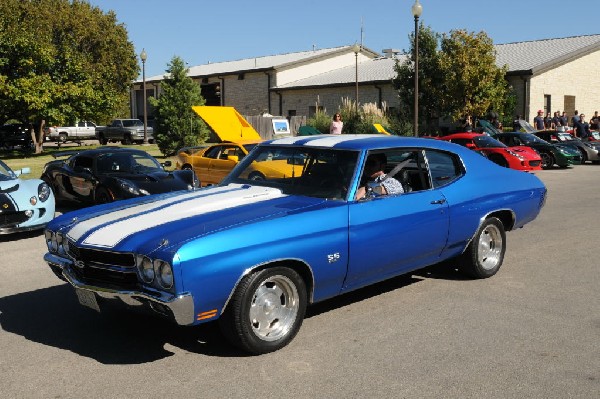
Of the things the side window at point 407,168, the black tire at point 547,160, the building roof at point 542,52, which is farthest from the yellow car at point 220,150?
the building roof at point 542,52

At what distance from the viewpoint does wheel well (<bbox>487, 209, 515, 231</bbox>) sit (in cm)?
669

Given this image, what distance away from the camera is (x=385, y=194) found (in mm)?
5387

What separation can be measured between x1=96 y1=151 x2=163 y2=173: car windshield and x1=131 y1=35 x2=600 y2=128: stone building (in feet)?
53.8

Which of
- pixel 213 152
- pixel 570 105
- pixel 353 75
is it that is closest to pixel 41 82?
pixel 213 152

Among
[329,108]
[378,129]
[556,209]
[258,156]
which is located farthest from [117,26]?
[258,156]

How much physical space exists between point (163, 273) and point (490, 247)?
3950 mm

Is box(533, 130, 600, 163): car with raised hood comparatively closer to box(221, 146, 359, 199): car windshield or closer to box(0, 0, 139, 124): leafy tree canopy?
box(221, 146, 359, 199): car windshield

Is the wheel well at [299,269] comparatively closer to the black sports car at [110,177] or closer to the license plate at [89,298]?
the license plate at [89,298]

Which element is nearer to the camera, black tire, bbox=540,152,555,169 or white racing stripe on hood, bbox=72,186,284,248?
white racing stripe on hood, bbox=72,186,284,248

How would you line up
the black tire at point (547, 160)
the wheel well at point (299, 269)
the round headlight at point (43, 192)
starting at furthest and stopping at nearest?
the black tire at point (547, 160), the round headlight at point (43, 192), the wheel well at point (299, 269)

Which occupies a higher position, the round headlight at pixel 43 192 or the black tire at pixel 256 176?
the black tire at pixel 256 176

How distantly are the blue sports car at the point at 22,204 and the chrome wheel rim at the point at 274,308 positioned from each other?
589cm

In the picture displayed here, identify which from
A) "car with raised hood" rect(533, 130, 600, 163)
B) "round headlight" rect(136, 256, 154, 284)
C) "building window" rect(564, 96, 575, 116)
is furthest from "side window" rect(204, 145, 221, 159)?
"building window" rect(564, 96, 575, 116)

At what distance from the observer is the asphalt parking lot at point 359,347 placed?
4.00 meters
